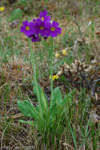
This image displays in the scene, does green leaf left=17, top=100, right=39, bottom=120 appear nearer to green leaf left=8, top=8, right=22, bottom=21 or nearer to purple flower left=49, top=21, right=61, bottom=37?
purple flower left=49, top=21, right=61, bottom=37

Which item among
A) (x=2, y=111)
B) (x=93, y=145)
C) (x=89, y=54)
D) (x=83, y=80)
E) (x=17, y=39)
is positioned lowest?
(x=93, y=145)

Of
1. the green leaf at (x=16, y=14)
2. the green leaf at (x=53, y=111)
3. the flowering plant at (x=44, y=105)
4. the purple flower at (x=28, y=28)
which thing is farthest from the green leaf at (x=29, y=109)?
the green leaf at (x=16, y=14)

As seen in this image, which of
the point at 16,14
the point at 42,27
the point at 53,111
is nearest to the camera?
the point at 42,27

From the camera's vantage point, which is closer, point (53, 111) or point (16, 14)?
point (53, 111)

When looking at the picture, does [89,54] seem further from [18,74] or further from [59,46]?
[18,74]

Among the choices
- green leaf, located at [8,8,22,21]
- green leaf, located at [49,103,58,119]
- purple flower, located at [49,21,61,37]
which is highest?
green leaf, located at [8,8,22,21]

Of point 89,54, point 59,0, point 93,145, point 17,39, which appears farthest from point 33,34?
point 59,0

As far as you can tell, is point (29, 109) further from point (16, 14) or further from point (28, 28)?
point (16, 14)

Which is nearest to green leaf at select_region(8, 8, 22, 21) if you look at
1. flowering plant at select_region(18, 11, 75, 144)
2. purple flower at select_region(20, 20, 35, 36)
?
flowering plant at select_region(18, 11, 75, 144)

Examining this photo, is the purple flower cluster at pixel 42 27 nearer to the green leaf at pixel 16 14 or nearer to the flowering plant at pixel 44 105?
the flowering plant at pixel 44 105

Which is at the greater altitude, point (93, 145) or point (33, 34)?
point (33, 34)

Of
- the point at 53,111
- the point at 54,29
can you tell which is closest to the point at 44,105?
the point at 53,111
